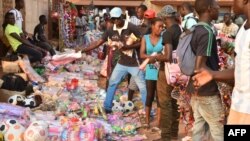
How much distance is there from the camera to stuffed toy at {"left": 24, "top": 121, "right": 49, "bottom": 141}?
542 cm

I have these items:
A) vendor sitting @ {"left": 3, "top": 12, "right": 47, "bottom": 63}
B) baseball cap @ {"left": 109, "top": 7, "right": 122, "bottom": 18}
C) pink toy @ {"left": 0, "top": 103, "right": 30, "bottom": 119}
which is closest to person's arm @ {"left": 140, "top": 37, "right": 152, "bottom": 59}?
baseball cap @ {"left": 109, "top": 7, "right": 122, "bottom": 18}

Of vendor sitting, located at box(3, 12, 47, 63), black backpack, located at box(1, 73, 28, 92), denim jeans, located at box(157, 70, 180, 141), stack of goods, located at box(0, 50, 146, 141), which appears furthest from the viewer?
vendor sitting, located at box(3, 12, 47, 63)

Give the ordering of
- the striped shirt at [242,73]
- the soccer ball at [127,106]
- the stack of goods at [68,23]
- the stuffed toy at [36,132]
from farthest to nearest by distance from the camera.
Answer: the stack of goods at [68,23] < the soccer ball at [127,106] < the stuffed toy at [36,132] < the striped shirt at [242,73]

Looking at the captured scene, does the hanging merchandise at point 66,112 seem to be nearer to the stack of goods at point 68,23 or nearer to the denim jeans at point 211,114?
the denim jeans at point 211,114

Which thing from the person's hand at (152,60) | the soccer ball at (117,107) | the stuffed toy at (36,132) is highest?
the person's hand at (152,60)

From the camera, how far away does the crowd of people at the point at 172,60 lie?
10.00 feet

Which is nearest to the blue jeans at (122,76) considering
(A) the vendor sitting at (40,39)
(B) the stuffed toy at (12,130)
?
(B) the stuffed toy at (12,130)

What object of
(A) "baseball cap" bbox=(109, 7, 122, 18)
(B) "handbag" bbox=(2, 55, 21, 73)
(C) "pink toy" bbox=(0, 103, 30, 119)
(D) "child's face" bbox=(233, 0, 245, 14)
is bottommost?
(C) "pink toy" bbox=(0, 103, 30, 119)

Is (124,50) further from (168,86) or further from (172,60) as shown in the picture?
(172,60)

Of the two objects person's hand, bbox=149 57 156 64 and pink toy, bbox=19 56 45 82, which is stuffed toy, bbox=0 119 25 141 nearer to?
person's hand, bbox=149 57 156 64

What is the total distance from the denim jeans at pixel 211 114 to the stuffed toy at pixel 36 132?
205 centimetres

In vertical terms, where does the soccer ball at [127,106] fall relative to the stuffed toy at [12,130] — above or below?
below

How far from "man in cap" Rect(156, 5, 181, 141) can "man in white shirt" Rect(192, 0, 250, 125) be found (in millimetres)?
2538

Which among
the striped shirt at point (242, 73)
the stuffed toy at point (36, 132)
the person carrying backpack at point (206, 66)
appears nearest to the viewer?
the striped shirt at point (242, 73)
